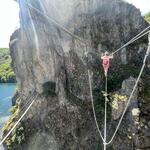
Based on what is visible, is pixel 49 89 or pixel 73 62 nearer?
pixel 73 62

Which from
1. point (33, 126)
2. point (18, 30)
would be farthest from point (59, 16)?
point (33, 126)

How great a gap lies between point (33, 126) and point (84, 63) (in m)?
5.22

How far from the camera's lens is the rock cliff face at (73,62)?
2030 cm

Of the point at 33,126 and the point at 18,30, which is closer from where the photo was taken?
the point at 33,126

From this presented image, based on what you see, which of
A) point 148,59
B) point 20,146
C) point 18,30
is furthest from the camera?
point 18,30

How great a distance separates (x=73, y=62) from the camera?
2105cm

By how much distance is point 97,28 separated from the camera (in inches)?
816

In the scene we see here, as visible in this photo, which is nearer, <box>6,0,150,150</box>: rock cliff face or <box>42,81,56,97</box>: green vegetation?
<box>6,0,150,150</box>: rock cliff face

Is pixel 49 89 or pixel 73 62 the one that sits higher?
pixel 73 62

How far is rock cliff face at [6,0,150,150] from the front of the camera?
20.3m

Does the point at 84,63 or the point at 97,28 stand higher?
the point at 97,28

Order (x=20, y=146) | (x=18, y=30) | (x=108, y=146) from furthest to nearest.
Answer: (x=18, y=30) → (x=20, y=146) → (x=108, y=146)

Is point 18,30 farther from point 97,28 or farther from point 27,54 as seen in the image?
point 97,28

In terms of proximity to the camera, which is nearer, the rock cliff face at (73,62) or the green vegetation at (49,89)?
the rock cliff face at (73,62)
